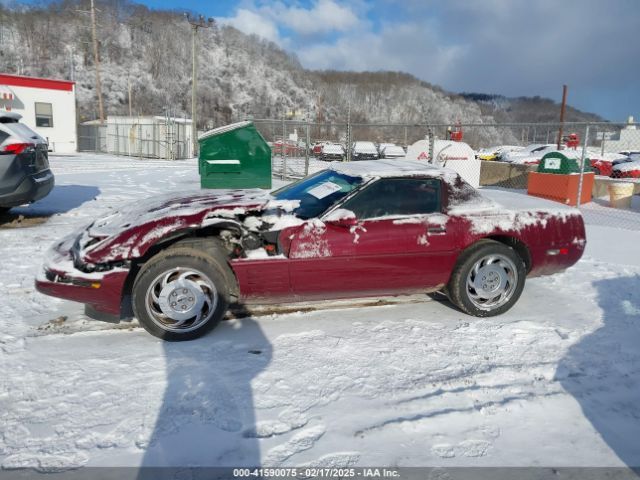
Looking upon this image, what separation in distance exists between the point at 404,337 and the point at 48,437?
2.47 m

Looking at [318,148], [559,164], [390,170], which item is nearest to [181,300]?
[390,170]

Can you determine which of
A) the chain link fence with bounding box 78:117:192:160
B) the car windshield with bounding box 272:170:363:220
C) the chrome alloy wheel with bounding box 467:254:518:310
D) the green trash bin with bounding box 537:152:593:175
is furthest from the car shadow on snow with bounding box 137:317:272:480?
the chain link fence with bounding box 78:117:192:160

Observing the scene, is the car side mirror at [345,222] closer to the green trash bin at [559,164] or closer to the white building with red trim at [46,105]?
the green trash bin at [559,164]

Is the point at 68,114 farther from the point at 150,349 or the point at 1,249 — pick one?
the point at 150,349

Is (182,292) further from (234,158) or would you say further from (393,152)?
(393,152)

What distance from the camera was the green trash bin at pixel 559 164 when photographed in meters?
11.1

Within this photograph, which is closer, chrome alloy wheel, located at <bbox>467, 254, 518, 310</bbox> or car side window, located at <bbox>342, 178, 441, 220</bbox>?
car side window, located at <bbox>342, 178, 441, 220</bbox>

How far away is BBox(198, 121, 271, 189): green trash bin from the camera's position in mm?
9133

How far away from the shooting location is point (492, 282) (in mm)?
4188

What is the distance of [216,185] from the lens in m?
9.27

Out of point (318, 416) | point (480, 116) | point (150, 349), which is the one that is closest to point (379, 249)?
point (318, 416)

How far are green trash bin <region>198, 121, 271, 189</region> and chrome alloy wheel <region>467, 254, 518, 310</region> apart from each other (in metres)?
6.01

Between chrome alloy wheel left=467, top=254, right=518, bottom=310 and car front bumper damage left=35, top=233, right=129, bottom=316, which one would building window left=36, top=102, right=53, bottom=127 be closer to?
car front bumper damage left=35, top=233, right=129, bottom=316

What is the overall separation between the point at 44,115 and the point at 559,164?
97.5ft
